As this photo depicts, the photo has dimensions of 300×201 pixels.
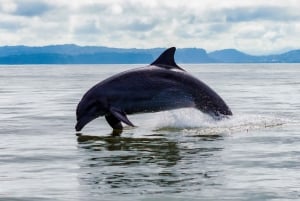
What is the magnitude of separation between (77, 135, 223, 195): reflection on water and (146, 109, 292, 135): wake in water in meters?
1.63

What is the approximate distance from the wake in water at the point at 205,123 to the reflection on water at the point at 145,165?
1.63 metres

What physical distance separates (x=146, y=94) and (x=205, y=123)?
1.94 m

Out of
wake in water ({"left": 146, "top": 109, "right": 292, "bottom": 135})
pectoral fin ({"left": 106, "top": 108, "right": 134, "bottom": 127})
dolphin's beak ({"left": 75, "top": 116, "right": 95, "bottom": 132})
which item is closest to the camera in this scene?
pectoral fin ({"left": 106, "top": 108, "right": 134, "bottom": 127})

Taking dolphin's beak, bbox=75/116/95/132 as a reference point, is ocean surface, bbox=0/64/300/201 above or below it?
below

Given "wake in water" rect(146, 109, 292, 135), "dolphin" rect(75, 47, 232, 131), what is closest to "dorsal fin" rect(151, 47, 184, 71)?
"dolphin" rect(75, 47, 232, 131)

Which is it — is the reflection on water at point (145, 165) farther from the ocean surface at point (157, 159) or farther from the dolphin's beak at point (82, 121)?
the dolphin's beak at point (82, 121)

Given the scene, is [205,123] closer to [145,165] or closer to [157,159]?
[157,159]

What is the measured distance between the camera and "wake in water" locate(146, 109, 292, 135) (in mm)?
17427

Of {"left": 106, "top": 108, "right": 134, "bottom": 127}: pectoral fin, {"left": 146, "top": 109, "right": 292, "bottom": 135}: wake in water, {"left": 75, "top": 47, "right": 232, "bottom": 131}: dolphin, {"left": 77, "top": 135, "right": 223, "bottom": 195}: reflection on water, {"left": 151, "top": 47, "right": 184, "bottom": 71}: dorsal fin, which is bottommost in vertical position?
{"left": 77, "top": 135, "right": 223, "bottom": 195}: reflection on water

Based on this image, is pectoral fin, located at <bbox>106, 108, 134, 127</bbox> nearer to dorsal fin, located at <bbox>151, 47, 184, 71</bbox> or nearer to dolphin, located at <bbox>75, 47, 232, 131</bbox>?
dolphin, located at <bbox>75, 47, 232, 131</bbox>

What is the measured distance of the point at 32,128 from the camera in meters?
18.8

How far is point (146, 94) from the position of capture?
17.5m

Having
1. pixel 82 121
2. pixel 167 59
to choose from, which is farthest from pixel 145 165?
pixel 167 59

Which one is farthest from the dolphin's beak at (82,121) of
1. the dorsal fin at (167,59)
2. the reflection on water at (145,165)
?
the dorsal fin at (167,59)
